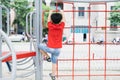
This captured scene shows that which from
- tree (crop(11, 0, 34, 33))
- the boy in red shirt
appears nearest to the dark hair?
the boy in red shirt

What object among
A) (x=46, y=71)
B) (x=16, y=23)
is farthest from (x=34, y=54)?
(x=16, y=23)

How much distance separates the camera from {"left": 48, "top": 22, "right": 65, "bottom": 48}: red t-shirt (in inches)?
226

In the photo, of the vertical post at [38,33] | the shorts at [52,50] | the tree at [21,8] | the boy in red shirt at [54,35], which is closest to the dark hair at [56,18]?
the boy in red shirt at [54,35]

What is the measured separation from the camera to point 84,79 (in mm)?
7477

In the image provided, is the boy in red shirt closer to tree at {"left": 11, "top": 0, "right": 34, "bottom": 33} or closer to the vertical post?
the vertical post

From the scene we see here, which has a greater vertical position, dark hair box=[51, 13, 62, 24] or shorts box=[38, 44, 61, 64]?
dark hair box=[51, 13, 62, 24]

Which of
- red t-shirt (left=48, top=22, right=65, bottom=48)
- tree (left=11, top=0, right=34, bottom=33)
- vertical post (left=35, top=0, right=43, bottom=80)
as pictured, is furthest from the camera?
tree (left=11, top=0, right=34, bottom=33)

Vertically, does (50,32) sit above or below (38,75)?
above

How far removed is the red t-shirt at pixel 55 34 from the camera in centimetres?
575

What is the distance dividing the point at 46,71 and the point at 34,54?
2.88 m

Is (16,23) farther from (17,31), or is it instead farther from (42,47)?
(42,47)

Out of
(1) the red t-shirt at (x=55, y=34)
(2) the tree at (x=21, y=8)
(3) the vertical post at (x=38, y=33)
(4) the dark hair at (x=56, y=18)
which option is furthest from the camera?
(2) the tree at (x=21, y=8)

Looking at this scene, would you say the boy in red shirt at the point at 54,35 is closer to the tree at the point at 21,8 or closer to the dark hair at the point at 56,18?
the dark hair at the point at 56,18

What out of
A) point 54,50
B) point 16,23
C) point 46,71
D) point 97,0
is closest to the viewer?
point 54,50
